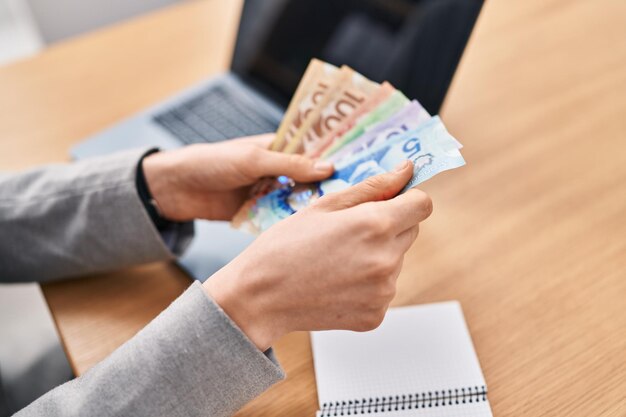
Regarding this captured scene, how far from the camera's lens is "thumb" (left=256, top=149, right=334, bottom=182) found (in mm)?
710

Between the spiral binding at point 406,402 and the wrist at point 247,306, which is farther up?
the wrist at point 247,306

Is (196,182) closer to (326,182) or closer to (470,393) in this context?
(326,182)

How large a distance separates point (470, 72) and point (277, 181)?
504 millimetres

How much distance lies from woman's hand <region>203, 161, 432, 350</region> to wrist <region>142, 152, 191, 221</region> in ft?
0.72

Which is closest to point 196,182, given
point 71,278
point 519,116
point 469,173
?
Answer: point 71,278

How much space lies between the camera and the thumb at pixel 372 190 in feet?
1.96

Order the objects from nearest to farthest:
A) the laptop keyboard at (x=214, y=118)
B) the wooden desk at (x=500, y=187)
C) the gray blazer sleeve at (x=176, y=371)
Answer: the gray blazer sleeve at (x=176, y=371)
the wooden desk at (x=500, y=187)
the laptop keyboard at (x=214, y=118)

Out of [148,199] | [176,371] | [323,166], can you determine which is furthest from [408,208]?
[148,199]

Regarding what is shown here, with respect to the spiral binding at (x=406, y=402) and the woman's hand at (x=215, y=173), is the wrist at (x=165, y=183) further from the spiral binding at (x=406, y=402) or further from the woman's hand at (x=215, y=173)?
the spiral binding at (x=406, y=402)

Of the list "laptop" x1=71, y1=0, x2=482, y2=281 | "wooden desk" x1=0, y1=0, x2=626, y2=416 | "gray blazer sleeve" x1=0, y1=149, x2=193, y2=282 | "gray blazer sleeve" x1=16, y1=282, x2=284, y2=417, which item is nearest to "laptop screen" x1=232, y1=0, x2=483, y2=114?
"laptop" x1=71, y1=0, x2=482, y2=281

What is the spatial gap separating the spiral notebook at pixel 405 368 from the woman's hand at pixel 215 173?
20cm

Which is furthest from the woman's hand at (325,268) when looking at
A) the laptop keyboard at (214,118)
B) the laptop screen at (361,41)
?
the laptop keyboard at (214,118)

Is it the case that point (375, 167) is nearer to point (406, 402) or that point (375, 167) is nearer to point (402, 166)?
point (402, 166)

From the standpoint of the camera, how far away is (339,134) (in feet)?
2.47
